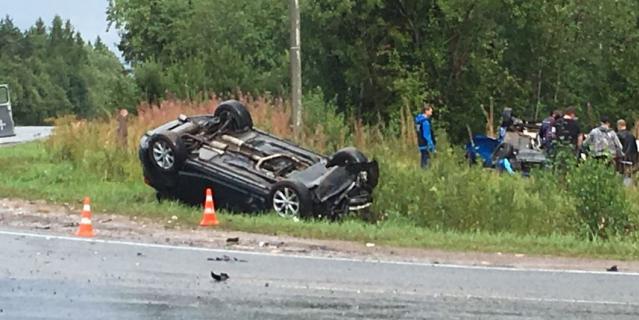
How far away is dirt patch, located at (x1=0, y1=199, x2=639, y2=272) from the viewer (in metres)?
13.4

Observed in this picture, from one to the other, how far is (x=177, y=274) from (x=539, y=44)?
3285cm

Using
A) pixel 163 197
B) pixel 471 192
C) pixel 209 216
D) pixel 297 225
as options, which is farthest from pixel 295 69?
pixel 297 225

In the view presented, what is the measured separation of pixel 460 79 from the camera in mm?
38281

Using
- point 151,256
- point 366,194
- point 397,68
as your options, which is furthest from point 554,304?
point 397,68

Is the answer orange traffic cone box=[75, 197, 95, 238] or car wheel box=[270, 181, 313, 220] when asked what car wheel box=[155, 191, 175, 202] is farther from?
orange traffic cone box=[75, 197, 95, 238]

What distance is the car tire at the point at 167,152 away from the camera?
18.2 meters

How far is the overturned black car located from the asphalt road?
379 centimetres

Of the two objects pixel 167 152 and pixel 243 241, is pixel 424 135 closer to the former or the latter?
pixel 167 152

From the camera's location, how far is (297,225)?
16.2m

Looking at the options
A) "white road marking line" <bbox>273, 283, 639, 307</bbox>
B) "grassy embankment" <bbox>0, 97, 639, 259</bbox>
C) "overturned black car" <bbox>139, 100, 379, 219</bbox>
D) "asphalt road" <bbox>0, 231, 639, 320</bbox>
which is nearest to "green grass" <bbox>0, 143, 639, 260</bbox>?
"grassy embankment" <bbox>0, 97, 639, 259</bbox>

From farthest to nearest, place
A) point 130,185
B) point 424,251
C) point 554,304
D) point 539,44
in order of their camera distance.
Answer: point 539,44 → point 130,185 → point 424,251 → point 554,304

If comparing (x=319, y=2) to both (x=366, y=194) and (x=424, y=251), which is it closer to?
(x=366, y=194)

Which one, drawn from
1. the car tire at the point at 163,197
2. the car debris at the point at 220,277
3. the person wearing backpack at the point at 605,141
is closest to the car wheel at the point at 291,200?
the car tire at the point at 163,197

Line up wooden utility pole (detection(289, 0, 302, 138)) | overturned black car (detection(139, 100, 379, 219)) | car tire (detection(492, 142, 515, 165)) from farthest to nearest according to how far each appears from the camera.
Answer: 1. car tire (detection(492, 142, 515, 165))
2. wooden utility pole (detection(289, 0, 302, 138))
3. overturned black car (detection(139, 100, 379, 219))
